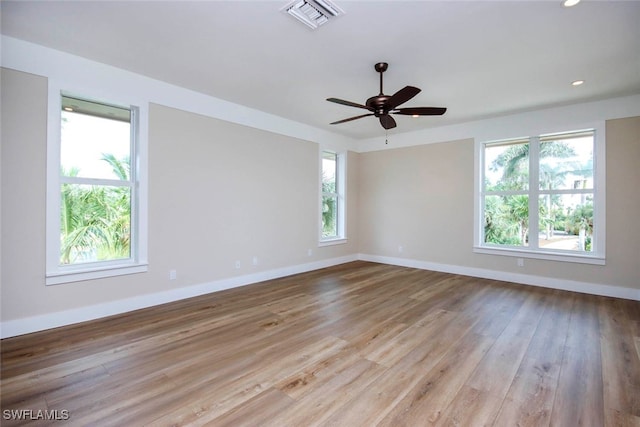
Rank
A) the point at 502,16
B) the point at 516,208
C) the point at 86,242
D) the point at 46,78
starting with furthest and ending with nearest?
the point at 516,208, the point at 86,242, the point at 46,78, the point at 502,16

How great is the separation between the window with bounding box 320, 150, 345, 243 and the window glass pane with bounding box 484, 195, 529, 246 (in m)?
2.81

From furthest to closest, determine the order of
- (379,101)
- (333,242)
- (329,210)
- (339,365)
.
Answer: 1. (329,210)
2. (333,242)
3. (379,101)
4. (339,365)

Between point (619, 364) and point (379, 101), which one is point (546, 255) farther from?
point (379, 101)

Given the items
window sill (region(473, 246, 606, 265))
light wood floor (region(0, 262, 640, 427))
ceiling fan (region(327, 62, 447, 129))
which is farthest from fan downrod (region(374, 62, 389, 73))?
window sill (region(473, 246, 606, 265))

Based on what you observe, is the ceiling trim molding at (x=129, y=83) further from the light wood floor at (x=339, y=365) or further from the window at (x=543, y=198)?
the window at (x=543, y=198)

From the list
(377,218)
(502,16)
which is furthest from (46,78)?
(377,218)

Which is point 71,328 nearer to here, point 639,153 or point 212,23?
point 212,23

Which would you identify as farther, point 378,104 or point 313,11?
point 378,104

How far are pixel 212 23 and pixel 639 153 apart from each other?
18.1 feet

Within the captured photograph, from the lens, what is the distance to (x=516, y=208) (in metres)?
5.05

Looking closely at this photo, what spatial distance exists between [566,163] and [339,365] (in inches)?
188

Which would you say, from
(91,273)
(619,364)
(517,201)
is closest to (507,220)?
(517,201)

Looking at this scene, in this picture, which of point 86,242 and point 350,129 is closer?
point 86,242

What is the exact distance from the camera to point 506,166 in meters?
5.16
